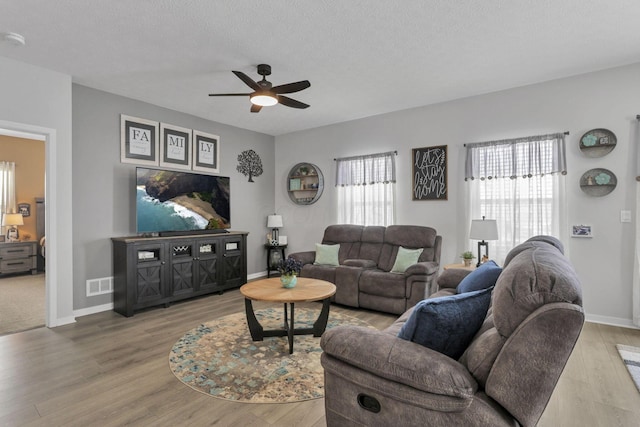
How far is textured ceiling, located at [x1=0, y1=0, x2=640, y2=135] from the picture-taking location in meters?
2.55

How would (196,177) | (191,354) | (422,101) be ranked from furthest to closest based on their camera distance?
(196,177) → (422,101) → (191,354)

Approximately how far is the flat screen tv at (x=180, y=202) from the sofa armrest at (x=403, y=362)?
3.71m

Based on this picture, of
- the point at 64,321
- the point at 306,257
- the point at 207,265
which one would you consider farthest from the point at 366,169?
the point at 64,321

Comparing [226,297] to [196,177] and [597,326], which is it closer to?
[196,177]

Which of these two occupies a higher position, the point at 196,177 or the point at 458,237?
the point at 196,177

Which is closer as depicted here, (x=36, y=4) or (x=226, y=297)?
(x=36, y=4)

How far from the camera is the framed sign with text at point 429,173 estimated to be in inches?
185

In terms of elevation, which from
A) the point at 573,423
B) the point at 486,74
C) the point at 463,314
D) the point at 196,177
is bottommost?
the point at 573,423

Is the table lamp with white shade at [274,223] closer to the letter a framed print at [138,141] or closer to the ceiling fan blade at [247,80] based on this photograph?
the letter a framed print at [138,141]

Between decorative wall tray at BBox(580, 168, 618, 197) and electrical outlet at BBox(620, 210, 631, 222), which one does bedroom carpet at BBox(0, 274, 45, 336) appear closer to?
decorative wall tray at BBox(580, 168, 618, 197)

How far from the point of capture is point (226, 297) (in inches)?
193

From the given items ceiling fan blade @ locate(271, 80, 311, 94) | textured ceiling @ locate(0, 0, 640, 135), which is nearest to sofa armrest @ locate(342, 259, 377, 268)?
textured ceiling @ locate(0, 0, 640, 135)

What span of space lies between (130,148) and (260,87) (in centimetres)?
237

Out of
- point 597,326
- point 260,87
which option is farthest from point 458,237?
point 260,87
